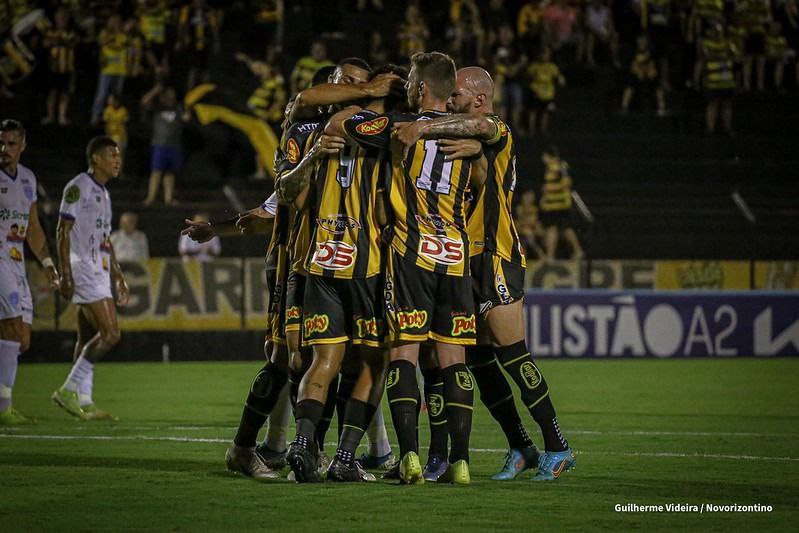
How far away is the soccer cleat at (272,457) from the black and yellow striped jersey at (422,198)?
1.91 metres

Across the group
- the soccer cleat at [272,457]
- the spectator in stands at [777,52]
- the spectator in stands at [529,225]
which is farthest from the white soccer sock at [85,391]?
the spectator in stands at [777,52]

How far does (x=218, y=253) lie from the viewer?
24.1 m

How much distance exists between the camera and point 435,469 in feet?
27.8

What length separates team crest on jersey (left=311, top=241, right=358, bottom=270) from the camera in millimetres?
8281

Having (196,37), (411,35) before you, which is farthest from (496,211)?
(196,37)

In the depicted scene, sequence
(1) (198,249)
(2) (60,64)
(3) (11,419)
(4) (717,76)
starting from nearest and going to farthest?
1. (3) (11,419)
2. (1) (198,249)
3. (2) (60,64)
4. (4) (717,76)

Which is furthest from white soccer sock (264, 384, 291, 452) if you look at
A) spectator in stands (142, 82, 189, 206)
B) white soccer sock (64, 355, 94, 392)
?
spectator in stands (142, 82, 189, 206)

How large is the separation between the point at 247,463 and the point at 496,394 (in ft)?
5.42

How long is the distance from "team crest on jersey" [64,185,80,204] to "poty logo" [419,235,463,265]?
19.3 ft

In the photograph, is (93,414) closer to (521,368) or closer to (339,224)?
(339,224)

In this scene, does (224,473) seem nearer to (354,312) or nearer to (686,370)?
(354,312)

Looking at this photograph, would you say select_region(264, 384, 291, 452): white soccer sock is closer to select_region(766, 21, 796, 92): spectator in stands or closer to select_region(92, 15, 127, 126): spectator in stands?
select_region(92, 15, 127, 126): spectator in stands

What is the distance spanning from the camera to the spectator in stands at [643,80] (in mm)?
30406

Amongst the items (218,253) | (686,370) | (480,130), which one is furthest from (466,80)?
(218,253)
